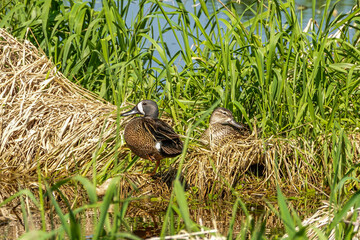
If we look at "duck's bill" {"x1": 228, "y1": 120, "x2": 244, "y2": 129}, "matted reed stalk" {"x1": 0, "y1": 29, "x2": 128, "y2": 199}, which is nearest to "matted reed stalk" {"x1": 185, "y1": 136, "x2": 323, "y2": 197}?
"duck's bill" {"x1": 228, "y1": 120, "x2": 244, "y2": 129}

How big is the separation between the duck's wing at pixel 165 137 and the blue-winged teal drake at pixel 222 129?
53cm

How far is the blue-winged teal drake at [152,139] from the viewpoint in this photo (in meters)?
4.77

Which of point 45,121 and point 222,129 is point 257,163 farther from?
point 45,121

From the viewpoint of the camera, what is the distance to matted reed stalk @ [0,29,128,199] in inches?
209

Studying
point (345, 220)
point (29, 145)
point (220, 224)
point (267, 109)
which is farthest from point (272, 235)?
point (29, 145)

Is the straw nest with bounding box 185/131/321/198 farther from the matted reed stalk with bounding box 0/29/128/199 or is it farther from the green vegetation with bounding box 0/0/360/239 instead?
the matted reed stalk with bounding box 0/29/128/199

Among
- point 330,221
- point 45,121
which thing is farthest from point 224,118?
point 330,221

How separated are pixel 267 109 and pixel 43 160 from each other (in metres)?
1.92

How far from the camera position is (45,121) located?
18.4 feet

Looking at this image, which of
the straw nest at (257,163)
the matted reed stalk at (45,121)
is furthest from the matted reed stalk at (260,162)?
the matted reed stalk at (45,121)

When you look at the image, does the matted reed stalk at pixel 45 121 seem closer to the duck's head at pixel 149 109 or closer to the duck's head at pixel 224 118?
the duck's head at pixel 149 109

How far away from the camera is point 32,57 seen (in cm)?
625

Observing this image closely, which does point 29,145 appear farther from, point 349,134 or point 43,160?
point 349,134

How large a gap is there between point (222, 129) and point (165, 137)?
82 centimetres
